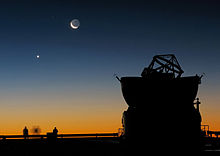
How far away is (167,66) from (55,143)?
9.59 m

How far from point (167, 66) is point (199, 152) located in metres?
6.32

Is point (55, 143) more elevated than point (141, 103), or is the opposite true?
point (141, 103)

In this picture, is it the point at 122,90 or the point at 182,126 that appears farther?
the point at 122,90

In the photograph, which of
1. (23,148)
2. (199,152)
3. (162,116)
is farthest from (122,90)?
(23,148)

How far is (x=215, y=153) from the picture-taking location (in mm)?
17828

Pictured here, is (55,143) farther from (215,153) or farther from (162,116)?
(215,153)

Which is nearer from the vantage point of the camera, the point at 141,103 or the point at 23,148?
the point at 141,103

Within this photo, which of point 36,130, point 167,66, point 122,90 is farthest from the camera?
point 36,130

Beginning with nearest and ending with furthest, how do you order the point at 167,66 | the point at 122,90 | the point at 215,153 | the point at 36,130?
1. the point at 215,153
2. the point at 122,90
3. the point at 167,66
4. the point at 36,130

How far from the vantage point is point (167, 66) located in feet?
70.6

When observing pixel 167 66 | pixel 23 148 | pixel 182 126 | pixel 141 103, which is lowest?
pixel 23 148

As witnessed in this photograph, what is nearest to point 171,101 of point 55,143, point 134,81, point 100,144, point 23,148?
point 134,81

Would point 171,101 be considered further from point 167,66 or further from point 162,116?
point 167,66

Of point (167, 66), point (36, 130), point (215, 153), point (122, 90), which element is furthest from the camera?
point (36, 130)
